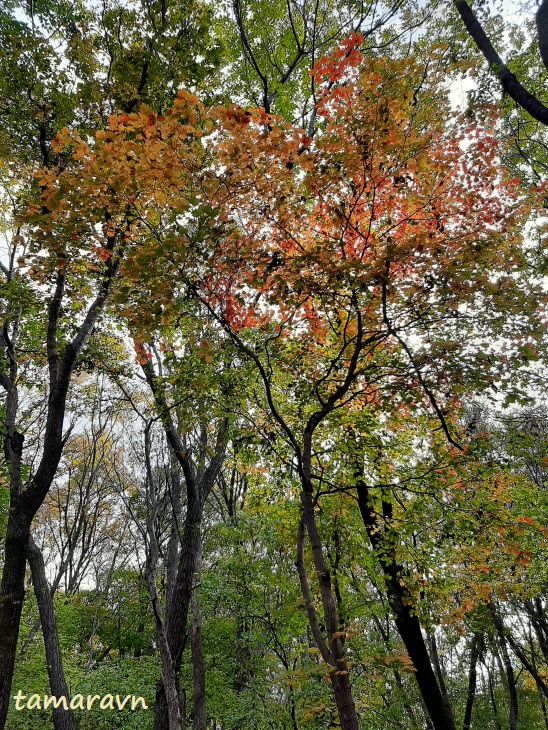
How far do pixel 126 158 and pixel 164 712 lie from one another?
8005 mm

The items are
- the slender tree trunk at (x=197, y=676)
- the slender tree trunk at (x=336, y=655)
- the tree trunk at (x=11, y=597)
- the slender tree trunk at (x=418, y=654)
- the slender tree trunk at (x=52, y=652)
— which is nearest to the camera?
the slender tree trunk at (x=336, y=655)

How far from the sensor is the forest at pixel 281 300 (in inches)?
159

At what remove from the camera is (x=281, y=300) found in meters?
4.64

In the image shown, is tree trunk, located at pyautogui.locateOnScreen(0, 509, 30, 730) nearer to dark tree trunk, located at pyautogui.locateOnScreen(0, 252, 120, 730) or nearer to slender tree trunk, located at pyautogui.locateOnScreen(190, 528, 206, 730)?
dark tree trunk, located at pyautogui.locateOnScreen(0, 252, 120, 730)

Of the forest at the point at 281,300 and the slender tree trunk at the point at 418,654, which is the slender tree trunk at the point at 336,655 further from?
the slender tree trunk at the point at 418,654

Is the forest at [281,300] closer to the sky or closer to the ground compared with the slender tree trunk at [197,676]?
closer to the sky

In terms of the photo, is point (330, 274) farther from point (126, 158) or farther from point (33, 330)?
point (33, 330)

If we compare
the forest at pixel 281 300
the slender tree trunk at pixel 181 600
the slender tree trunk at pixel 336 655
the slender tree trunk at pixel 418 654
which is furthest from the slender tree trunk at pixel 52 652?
the slender tree trunk at pixel 418 654

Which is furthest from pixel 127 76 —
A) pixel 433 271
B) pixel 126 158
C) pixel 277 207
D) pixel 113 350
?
pixel 433 271

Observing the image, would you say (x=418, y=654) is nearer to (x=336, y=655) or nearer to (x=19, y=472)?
(x=336, y=655)

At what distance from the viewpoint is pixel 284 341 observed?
226 inches

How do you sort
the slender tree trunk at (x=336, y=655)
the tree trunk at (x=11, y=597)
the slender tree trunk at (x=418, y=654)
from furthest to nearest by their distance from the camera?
the slender tree trunk at (x=418, y=654), the tree trunk at (x=11, y=597), the slender tree trunk at (x=336, y=655)

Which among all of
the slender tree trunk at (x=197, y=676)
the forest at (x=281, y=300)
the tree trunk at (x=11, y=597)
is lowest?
the slender tree trunk at (x=197, y=676)

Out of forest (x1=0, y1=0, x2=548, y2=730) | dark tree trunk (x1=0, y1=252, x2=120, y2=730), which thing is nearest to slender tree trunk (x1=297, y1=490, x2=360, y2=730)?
forest (x1=0, y1=0, x2=548, y2=730)
